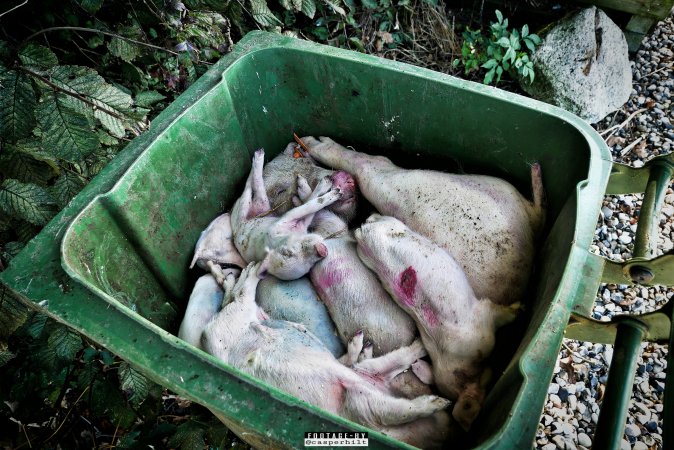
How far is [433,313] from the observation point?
1.82 metres

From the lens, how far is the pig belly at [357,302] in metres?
1.94

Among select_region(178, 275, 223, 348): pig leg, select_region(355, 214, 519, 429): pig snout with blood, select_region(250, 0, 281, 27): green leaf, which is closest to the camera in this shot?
Result: select_region(355, 214, 519, 429): pig snout with blood

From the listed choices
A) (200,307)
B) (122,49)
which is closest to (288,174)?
(200,307)

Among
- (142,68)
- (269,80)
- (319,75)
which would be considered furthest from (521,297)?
(142,68)

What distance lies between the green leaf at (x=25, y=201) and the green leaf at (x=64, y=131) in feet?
0.67

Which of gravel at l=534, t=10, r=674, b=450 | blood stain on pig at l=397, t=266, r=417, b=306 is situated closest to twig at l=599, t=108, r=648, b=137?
gravel at l=534, t=10, r=674, b=450

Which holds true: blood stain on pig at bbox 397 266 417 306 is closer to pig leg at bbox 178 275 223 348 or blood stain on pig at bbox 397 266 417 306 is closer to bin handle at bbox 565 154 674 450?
bin handle at bbox 565 154 674 450

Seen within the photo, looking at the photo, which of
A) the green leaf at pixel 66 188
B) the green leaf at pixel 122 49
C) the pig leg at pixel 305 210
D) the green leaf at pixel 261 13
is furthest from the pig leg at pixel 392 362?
the green leaf at pixel 261 13

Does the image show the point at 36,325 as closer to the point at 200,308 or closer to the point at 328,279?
the point at 200,308

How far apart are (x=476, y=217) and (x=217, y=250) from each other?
113cm

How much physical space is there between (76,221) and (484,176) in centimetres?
159

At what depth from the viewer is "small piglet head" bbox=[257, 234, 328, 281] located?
2078 mm

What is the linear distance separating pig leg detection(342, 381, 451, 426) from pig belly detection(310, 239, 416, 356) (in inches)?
8.9

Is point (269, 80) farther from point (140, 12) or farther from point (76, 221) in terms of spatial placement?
point (76, 221)
